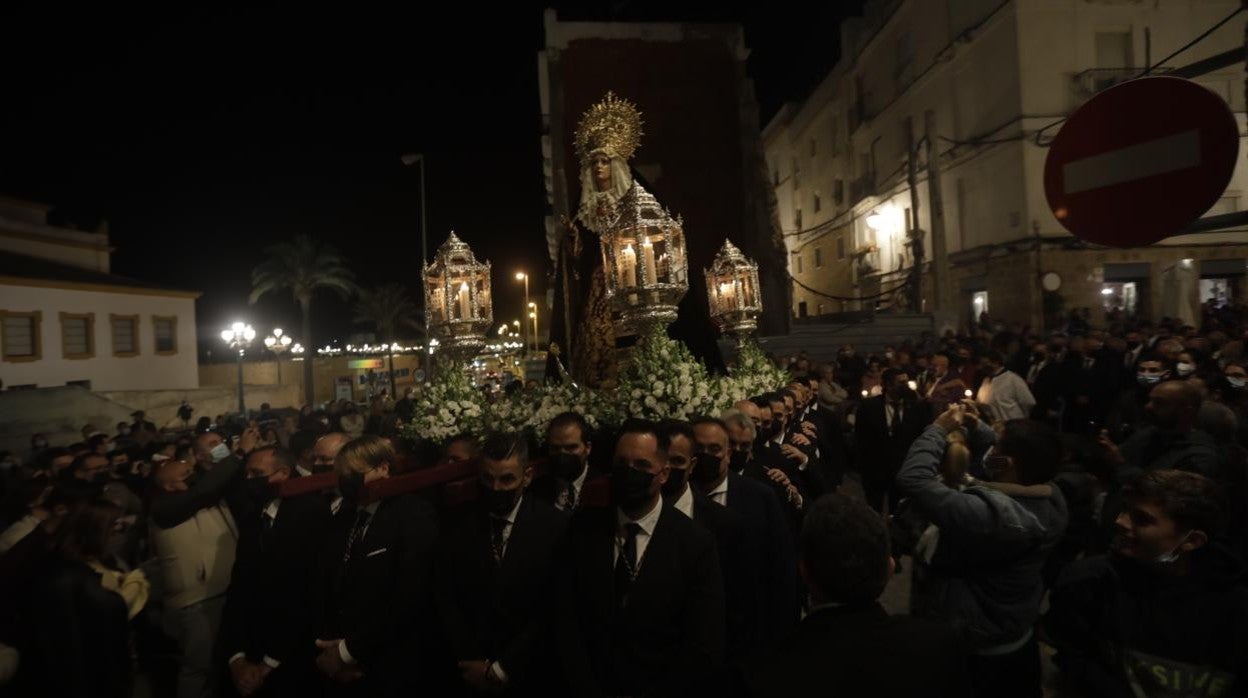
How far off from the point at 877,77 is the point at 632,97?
2135cm

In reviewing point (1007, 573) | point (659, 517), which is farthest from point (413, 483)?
Result: point (1007, 573)

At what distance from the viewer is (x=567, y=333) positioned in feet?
30.1

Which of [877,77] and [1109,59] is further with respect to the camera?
[877,77]

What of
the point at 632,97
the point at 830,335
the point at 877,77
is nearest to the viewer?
the point at 632,97

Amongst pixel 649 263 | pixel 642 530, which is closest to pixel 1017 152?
pixel 649 263

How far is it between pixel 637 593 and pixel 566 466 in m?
1.74

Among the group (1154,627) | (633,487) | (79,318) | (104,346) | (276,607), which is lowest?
(276,607)

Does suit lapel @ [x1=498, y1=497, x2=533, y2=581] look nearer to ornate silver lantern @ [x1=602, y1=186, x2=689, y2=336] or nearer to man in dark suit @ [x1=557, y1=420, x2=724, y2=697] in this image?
man in dark suit @ [x1=557, y1=420, x2=724, y2=697]

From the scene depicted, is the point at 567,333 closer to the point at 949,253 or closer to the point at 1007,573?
the point at 1007,573

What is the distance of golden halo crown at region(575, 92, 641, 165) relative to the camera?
28.0 feet

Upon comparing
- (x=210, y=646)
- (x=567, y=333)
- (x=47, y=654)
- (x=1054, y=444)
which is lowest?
(x=210, y=646)

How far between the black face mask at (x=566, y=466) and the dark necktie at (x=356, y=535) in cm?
120

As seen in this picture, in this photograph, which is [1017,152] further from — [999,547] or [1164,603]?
[1164,603]

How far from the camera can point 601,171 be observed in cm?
850
